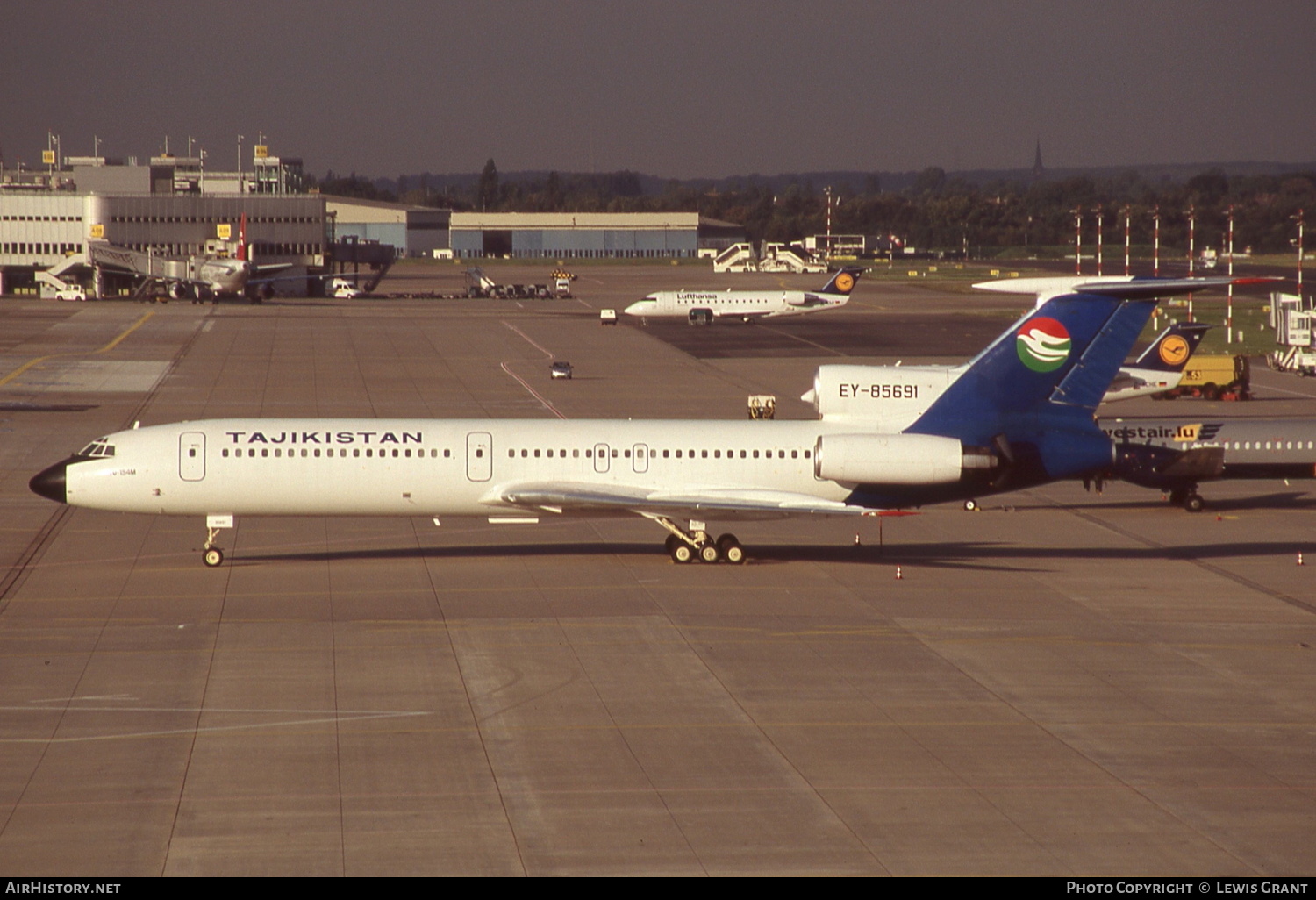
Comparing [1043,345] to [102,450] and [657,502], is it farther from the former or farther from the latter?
[102,450]

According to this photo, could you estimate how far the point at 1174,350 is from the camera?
56031 mm

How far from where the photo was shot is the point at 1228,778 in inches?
840

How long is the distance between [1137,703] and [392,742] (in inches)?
503

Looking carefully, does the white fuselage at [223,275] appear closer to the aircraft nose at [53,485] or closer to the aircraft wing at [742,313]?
the aircraft wing at [742,313]

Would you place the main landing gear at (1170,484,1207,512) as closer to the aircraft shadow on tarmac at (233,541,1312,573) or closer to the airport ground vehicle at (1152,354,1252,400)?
the aircraft shadow on tarmac at (233,541,1312,573)

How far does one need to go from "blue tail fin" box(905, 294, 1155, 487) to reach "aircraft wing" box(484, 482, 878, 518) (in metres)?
3.58

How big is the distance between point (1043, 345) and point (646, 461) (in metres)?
9.99

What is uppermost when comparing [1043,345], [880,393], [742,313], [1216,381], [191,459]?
[742,313]

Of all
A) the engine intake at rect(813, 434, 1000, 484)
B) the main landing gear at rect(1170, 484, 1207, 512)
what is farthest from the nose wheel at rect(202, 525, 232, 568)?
the main landing gear at rect(1170, 484, 1207, 512)

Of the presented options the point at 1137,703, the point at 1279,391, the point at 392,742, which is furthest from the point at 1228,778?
the point at 1279,391

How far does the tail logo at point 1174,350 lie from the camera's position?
55.8 meters

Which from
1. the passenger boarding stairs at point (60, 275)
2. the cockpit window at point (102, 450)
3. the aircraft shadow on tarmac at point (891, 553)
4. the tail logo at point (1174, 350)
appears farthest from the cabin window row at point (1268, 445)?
the passenger boarding stairs at point (60, 275)

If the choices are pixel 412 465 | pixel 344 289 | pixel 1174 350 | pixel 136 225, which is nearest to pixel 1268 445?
pixel 1174 350

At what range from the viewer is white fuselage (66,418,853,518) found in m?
34.1
